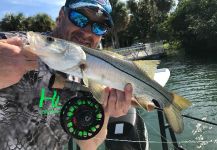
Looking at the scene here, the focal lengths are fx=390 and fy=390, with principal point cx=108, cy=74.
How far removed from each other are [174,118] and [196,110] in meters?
14.8

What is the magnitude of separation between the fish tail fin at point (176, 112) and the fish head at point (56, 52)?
3.42 feet

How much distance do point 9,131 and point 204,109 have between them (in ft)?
51.1

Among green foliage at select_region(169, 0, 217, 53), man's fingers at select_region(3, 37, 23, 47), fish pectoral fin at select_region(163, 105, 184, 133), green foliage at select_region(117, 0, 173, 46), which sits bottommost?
fish pectoral fin at select_region(163, 105, 184, 133)

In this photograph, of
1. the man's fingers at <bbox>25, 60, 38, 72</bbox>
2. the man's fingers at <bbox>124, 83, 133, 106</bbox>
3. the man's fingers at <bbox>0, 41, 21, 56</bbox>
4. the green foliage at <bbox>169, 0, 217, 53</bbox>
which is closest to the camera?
the man's fingers at <bbox>0, 41, 21, 56</bbox>

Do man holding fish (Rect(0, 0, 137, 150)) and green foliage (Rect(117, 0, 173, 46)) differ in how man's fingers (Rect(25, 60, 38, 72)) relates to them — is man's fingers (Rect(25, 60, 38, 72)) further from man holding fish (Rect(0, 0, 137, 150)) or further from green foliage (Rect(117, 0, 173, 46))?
green foliage (Rect(117, 0, 173, 46))

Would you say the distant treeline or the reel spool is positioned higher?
the distant treeline

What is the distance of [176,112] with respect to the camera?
3.75 meters

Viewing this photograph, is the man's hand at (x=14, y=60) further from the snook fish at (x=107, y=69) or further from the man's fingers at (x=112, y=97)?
the man's fingers at (x=112, y=97)

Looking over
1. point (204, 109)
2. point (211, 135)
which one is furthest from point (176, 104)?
point (204, 109)

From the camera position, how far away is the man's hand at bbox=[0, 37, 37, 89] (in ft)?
10.0

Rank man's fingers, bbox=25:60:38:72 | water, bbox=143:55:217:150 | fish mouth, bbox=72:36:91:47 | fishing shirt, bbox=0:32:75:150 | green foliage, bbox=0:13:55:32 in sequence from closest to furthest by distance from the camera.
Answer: man's fingers, bbox=25:60:38:72
fishing shirt, bbox=0:32:75:150
fish mouth, bbox=72:36:91:47
water, bbox=143:55:217:150
green foliage, bbox=0:13:55:32

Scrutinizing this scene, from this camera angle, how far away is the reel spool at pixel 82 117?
393 cm

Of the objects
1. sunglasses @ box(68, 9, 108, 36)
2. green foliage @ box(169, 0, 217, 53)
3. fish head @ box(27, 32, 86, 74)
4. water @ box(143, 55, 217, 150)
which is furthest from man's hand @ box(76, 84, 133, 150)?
green foliage @ box(169, 0, 217, 53)

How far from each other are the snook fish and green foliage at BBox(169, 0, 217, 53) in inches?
2004
